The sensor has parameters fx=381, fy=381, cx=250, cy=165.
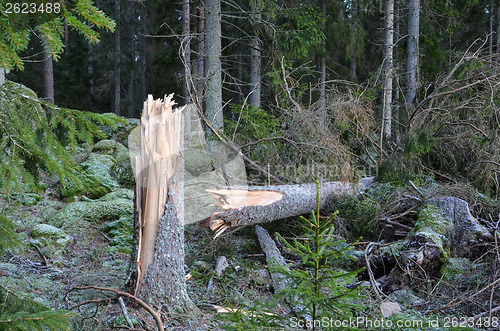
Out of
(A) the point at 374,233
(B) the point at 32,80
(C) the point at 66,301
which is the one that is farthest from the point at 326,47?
(B) the point at 32,80

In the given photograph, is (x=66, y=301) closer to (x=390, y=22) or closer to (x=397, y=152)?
(x=397, y=152)

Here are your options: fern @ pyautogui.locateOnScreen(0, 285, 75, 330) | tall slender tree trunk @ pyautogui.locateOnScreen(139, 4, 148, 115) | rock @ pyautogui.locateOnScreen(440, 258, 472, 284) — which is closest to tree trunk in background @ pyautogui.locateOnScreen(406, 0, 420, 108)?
rock @ pyautogui.locateOnScreen(440, 258, 472, 284)

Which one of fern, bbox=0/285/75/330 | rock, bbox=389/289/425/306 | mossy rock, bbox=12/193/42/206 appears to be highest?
fern, bbox=0/285/75/330

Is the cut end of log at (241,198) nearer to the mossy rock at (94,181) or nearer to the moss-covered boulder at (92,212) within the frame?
the moss-covered boulder at (92,212)

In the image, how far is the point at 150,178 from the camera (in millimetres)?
3617

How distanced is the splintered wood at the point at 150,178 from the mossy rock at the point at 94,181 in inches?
146

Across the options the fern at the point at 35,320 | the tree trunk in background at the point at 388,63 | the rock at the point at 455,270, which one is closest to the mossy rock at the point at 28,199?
the fern at the point at 35,320

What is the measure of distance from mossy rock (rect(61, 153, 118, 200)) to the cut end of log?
3.51m

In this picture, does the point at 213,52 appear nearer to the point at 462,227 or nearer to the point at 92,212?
the point at 92,212

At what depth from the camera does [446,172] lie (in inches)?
274

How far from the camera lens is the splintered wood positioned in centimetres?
361

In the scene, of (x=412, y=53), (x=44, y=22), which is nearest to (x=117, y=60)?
(x=412, y=53)

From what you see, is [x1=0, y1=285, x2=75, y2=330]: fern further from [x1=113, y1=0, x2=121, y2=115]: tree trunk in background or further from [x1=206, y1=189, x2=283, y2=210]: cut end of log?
[x1=113, y1=0, x2=121, y2=115]: tree trunk in background

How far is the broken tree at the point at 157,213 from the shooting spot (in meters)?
3.60
